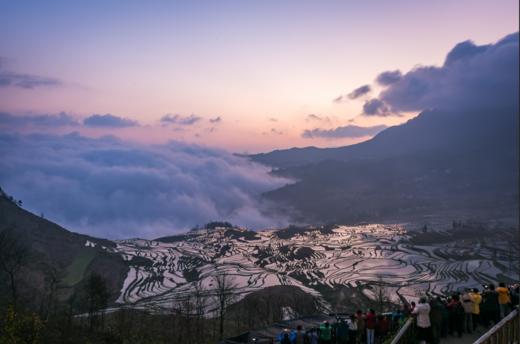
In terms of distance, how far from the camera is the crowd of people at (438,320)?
55.3 ft

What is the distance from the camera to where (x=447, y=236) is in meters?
176

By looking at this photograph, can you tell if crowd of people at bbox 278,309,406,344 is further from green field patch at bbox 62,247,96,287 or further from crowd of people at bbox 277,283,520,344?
green field patch at bbox 62,247,96,287

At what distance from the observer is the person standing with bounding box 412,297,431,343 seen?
16484 millimetres

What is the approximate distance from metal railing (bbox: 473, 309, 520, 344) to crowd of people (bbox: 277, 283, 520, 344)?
121 inches

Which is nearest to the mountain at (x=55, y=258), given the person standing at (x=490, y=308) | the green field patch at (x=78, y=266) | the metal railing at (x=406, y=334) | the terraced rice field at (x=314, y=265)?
the green field patch at (x=78, y=266)

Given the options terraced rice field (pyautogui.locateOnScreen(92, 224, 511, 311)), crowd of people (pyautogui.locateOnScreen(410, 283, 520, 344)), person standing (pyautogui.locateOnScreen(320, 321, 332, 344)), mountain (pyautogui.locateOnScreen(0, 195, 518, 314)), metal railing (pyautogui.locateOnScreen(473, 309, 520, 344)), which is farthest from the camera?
terraced rice field (pyautogui.locateOnScreen(92, 224, 511, 311))

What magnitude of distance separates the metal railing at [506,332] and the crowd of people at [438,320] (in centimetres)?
307

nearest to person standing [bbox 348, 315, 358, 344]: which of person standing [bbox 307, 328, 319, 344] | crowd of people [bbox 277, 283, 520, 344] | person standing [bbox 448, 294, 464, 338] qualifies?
crowd of people [bbox 277, 283, 520, 344]

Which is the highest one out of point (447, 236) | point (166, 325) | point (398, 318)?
point (447, 236)

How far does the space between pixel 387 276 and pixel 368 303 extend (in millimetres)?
34479

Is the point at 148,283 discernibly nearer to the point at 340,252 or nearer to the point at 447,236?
the point at 340,252

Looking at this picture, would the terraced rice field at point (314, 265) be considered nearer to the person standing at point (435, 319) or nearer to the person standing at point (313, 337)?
the person standing at point (313, 337)

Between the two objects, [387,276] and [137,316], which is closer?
[137,316]

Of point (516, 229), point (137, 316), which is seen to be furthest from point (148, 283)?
point (516, 229)
